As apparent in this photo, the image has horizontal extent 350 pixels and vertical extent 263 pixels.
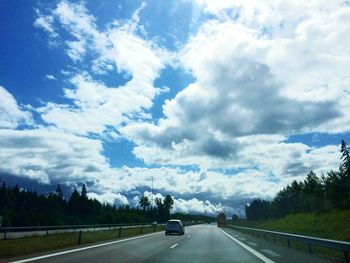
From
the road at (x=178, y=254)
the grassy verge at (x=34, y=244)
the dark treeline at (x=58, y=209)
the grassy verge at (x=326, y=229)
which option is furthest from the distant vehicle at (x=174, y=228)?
the dark treeline at (x=58, y=209)

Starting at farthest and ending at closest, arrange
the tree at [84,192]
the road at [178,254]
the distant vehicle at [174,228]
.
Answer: the tree at [84,192], the distant vehicle at [174,228], the road at [178,254]

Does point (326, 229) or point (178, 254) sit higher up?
point (326, 229)

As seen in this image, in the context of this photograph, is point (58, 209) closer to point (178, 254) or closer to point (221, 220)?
point (221, 220)

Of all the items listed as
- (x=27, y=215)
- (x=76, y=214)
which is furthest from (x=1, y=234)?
(x=76, y=214)

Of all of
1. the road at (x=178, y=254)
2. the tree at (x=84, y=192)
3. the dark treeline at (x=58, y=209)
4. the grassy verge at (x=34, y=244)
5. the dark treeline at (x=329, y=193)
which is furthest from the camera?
the tree at (x=84, y=192)

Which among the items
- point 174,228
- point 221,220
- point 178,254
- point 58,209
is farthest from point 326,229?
point 58,209

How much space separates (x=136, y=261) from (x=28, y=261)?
339cm

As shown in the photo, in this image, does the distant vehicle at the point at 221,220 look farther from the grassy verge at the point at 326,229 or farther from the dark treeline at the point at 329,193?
the grassy verge at the point at 326,229

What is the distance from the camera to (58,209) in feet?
398

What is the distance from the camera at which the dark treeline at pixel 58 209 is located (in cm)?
8604

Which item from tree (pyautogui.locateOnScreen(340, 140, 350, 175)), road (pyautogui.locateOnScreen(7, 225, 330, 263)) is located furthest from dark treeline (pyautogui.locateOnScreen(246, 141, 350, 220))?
road (pyautogui.locateOnScreen(7, 225, 330, 263))

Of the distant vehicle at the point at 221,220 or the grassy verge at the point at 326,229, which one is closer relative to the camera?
the grassy verge at the point at 326,229

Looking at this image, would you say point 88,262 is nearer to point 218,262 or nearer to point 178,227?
point 218,262

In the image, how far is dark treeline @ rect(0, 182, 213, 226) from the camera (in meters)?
86.0
